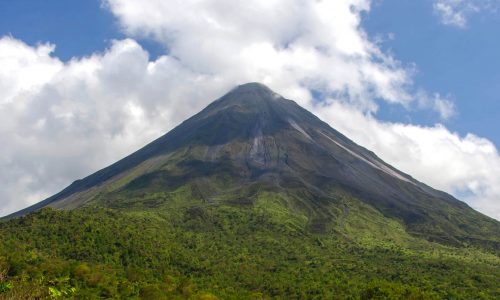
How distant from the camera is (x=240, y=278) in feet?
289

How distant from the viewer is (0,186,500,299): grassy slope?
225 feet

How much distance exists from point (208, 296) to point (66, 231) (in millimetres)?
44880

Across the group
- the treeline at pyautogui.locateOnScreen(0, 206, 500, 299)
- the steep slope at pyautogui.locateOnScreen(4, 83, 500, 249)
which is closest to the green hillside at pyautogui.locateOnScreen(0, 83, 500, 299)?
the treeline at pyautogui.locateOnScreen(0, 206, 500, 299)

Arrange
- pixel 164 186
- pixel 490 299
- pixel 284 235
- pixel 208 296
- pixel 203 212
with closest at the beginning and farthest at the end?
pixel 208 296
pixel 490 299
pixel 284 235
pixel 203 212
pixel 164 186

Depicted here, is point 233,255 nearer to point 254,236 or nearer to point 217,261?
point 217,261

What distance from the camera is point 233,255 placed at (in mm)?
104000

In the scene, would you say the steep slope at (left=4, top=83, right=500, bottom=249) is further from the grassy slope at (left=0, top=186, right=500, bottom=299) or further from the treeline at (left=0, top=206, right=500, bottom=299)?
the treeline at (left=0, top=206, right=500, bottom=299)

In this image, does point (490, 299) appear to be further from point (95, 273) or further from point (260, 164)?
point (260, 164)

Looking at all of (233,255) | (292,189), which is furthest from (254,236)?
(292,189)

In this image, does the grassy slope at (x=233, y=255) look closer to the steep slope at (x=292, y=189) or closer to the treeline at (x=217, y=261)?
the treeline at (x=217, y=261)

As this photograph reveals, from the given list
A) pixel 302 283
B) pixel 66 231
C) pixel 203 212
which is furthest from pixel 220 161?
pixel 302 283

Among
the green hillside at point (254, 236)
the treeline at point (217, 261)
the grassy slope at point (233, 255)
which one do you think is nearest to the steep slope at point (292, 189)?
the green hillside at point (254, 236)

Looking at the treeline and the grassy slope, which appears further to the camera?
the grassy slope

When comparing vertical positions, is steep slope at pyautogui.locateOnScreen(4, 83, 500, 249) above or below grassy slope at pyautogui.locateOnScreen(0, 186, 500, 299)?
above
